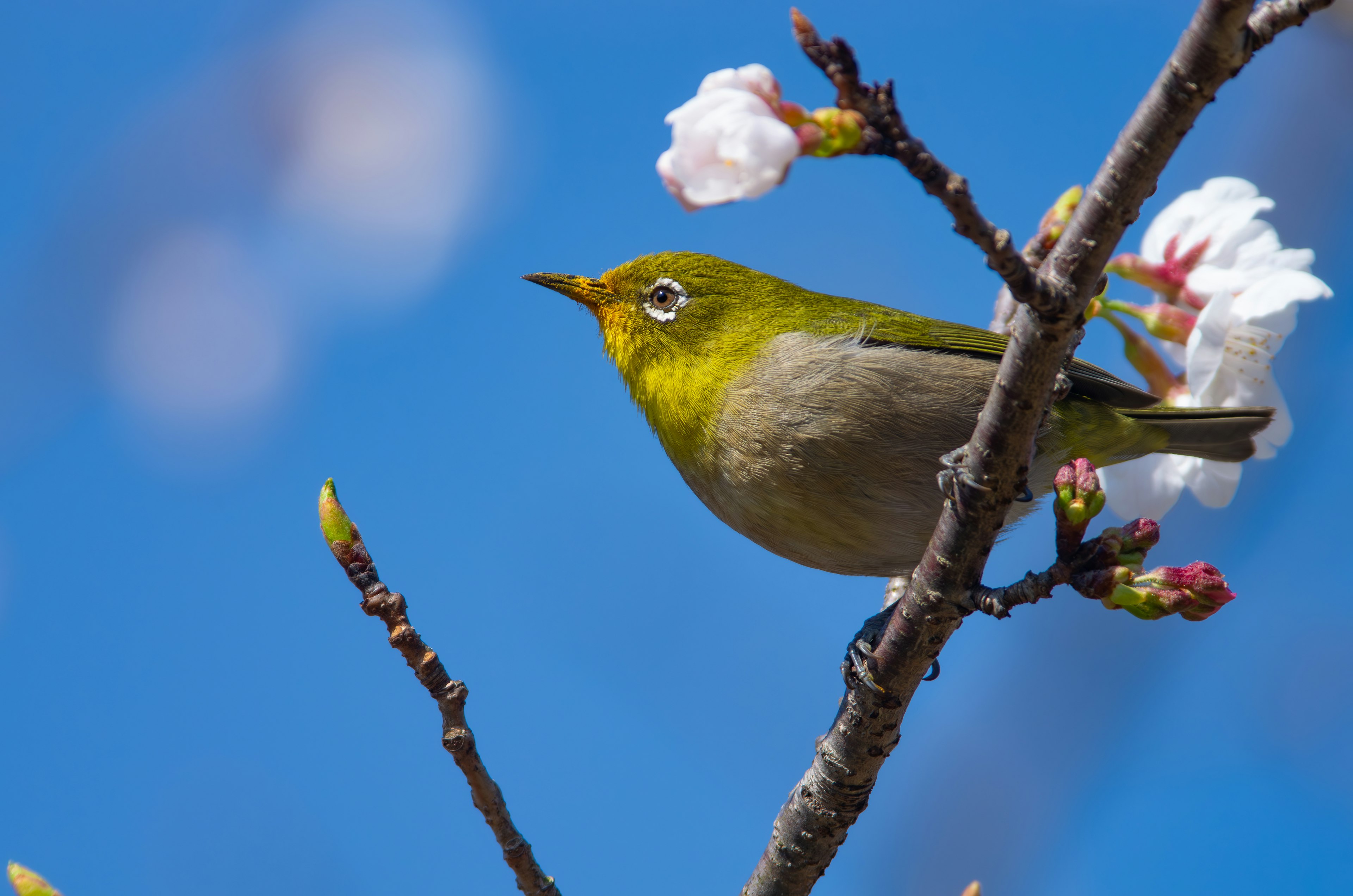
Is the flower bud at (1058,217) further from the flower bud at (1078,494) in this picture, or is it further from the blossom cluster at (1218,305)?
the flower bud at (1078,494)

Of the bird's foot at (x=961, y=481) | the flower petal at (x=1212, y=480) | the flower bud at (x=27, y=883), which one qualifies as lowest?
the flower bud at (x=27, y=883)

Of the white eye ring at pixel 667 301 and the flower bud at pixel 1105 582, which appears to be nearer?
the flower bud at pixel 1105 582

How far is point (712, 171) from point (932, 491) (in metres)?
2.44

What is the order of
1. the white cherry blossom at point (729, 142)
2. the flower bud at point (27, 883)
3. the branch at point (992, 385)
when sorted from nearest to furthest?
the branch at point (992, 385)
the white cherry blossom at point (729, 142)
the flower bud at point (27, 883)

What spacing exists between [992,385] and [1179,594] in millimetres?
754

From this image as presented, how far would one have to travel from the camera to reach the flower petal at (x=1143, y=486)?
4500 mm

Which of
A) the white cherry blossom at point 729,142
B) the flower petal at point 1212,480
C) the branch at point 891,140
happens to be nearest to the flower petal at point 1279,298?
the flower petal at point 1212,480

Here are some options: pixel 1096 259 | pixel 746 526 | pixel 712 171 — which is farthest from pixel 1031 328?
pixel 746 526

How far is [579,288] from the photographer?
5816 mm

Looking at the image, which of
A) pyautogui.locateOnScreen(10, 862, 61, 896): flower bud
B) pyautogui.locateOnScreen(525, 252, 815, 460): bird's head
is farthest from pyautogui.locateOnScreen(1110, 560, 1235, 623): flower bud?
pyautogui.locateOnScreen(10, 862, 61, 896): flower bud

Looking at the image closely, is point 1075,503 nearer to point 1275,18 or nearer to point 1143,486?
point 1275,18

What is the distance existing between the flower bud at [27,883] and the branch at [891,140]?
2631mm

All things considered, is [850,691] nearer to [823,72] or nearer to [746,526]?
[746,526]

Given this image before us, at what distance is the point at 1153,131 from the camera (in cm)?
212
